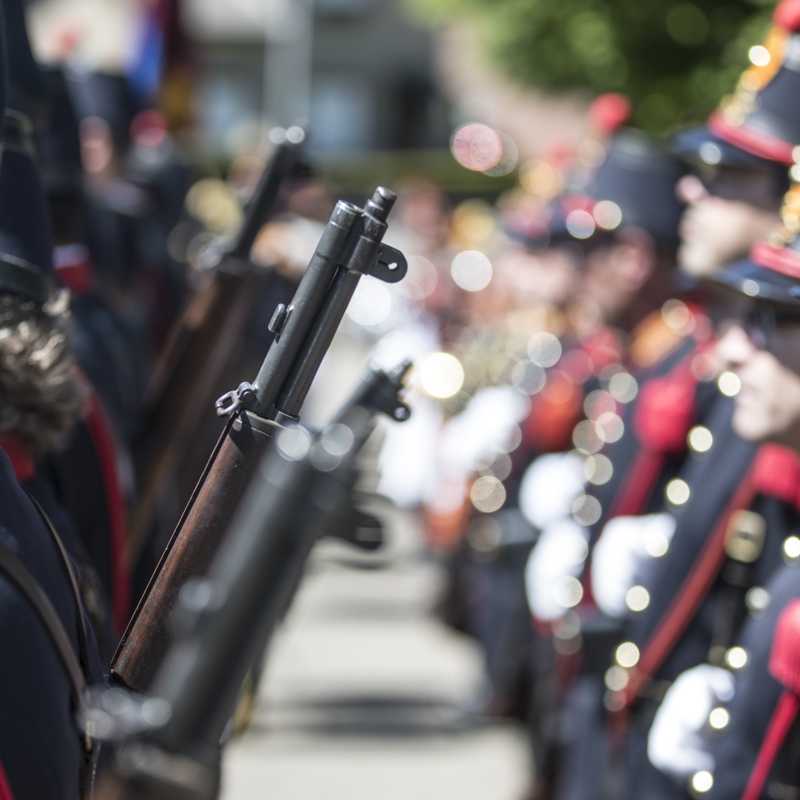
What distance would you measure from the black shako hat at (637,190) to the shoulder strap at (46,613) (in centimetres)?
344

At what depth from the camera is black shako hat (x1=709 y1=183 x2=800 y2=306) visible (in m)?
2.34

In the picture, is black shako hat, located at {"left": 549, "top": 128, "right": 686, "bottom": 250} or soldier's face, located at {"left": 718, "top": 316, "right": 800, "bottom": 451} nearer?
soldier's face, located at {"left": 718, "top": 316, "right": 800, "bottom": 451}

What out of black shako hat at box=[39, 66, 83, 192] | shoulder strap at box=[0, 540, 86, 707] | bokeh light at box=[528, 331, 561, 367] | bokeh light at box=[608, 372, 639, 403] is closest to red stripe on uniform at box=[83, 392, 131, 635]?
black shako hat at box=[39, 66, 83, 192]

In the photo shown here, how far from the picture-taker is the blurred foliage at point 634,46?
28.3ft

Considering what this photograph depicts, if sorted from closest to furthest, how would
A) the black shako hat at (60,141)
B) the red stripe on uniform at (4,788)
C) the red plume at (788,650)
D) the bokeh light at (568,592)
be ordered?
the red stripe on uniform at (4,788)
the red plume at (788,650)
the black shako hat at (60,141)
the bokeh light at (568,592)

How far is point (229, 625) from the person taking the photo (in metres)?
1.12

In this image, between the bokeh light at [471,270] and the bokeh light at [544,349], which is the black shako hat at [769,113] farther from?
the bokeh light at [471,270]

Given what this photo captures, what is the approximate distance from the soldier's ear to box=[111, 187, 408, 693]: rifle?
3158mm

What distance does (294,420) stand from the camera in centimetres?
154

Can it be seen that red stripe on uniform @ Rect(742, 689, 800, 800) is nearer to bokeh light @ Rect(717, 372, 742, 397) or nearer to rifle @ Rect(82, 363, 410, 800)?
bokeh light @ Rect(717, 372, 742, 397)

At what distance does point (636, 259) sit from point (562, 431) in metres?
0.91

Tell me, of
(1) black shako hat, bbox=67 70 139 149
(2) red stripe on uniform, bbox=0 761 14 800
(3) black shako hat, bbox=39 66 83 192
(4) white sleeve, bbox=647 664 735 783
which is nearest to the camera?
(2) red stripe on uniform, bbox=0 761 14 800

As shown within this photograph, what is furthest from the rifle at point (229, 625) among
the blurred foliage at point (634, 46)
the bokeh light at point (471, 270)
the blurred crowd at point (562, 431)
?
the bokeh light at point (471, 270)

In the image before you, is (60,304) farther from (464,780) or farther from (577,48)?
(577,48)
